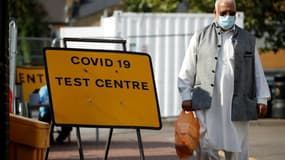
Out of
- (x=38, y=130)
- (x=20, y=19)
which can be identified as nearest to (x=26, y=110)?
(x=38, y=130)

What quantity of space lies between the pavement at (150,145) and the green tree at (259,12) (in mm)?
4788


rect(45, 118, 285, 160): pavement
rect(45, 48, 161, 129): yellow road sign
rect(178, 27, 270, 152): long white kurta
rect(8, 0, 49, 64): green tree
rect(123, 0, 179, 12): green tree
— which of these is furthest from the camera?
rect(8, 0, 49, 64): green tree

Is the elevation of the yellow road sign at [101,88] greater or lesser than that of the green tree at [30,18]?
greater

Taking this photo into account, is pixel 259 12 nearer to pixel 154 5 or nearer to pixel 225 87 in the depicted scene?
pixel 154 5

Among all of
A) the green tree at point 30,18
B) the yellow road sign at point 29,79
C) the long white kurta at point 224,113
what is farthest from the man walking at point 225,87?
the green tree at point 30,18

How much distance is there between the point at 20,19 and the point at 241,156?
2682cm

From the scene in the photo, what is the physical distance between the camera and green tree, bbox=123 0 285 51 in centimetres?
2100

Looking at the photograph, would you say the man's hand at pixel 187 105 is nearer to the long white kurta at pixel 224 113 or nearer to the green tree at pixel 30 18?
the long white kurta at pixel 224 113

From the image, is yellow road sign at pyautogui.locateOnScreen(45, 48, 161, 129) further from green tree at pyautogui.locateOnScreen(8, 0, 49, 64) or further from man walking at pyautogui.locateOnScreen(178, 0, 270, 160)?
green tree at pyautogui.locateOnScreen(8, 0, 49, 64)

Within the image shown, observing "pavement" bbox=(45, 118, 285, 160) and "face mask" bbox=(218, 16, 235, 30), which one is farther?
"pavement" bbox=(45, 118, 285, 160)

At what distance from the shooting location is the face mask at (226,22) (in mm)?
7602

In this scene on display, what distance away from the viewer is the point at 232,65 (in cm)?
760

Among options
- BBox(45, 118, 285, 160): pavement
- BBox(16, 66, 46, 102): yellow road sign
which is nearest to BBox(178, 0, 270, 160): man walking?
BBox(45, 118, 285, 160): pavement

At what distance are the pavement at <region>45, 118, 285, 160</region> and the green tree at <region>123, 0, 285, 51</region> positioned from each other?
4.79 meters
